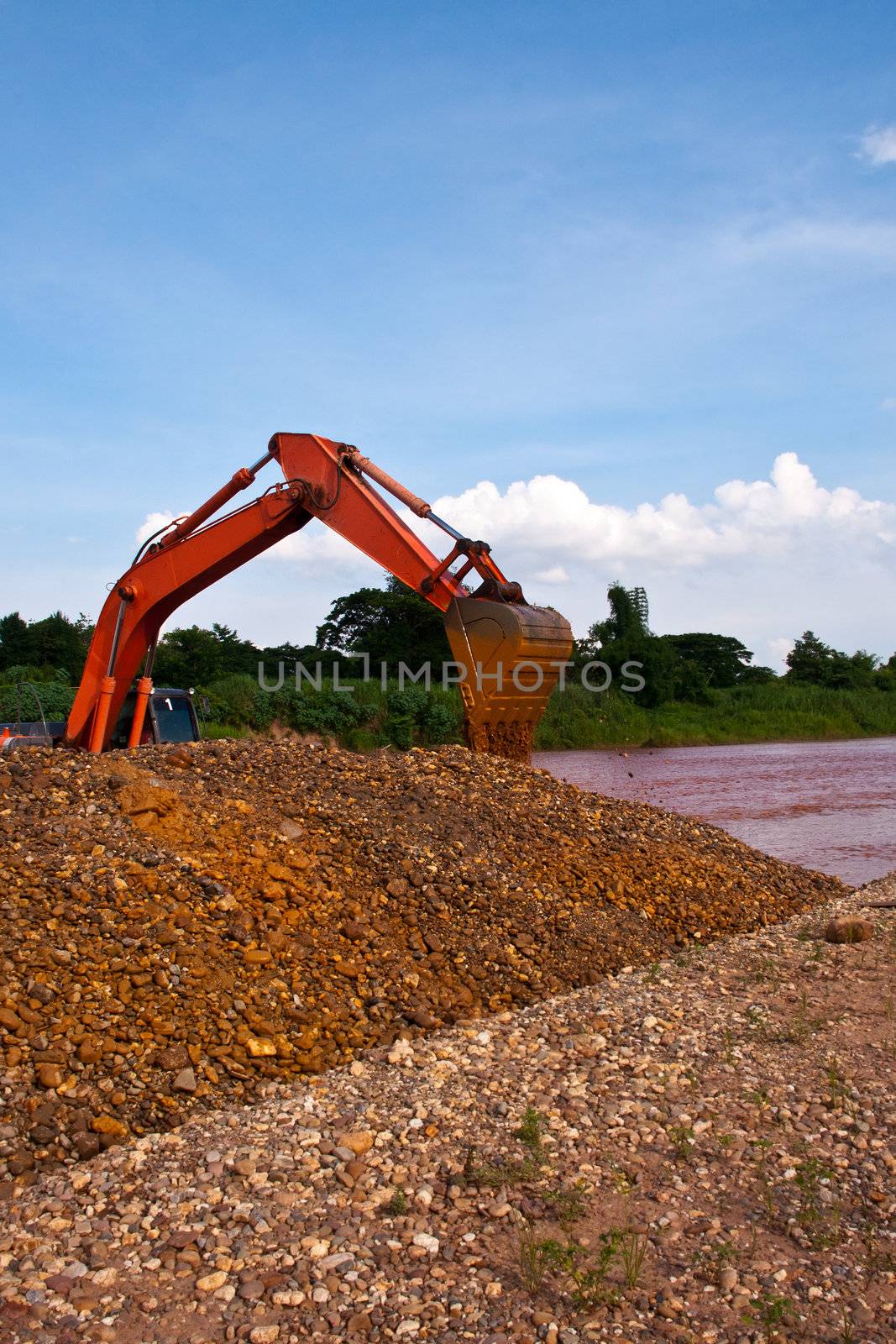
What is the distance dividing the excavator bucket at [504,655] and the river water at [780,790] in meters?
4.39

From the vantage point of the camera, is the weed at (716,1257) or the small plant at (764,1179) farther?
the small plant at (764,1179)

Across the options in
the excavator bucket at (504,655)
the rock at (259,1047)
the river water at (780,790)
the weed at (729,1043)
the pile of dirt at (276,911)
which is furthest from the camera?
the river water at (780,790)

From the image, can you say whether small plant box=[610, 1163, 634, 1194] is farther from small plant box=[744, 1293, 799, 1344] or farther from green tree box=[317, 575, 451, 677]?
green tree box=[317, 575, 451, 677]

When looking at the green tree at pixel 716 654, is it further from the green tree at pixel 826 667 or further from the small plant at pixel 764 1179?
the small plant at pixel 764 1179

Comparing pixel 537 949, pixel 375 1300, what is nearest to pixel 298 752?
pixel 537 949

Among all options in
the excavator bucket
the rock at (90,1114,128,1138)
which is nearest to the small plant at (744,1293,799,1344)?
the rock at (90,1114,128,1138)

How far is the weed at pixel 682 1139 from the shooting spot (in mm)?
3754

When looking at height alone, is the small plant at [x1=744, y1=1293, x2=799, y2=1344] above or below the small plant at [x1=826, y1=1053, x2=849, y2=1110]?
below

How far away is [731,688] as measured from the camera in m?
40.4

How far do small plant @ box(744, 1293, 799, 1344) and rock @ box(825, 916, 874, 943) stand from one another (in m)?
4.15

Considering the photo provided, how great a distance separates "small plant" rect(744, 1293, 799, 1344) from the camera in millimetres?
2807

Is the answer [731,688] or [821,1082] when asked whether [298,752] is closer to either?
[821,1082]

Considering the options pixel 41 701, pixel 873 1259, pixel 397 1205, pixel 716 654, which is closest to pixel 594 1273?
pixel 397 1205

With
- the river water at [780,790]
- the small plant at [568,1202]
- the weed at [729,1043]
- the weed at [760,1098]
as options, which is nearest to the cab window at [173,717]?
the river water at [780,790]
